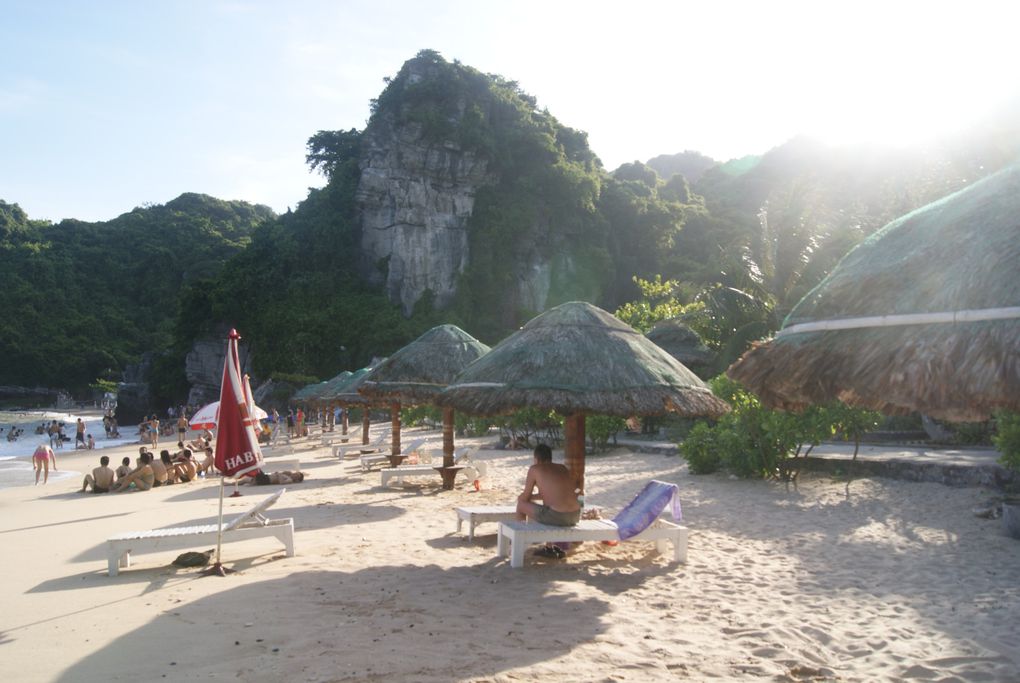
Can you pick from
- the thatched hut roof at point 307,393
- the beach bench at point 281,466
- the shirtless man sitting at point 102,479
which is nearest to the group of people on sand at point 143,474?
the shirtless man sitting at point 102,479

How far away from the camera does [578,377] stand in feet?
20.9

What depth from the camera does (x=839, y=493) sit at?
1000 cm

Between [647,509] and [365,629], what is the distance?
9.10ft

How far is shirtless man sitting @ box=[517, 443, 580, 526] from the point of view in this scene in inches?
242

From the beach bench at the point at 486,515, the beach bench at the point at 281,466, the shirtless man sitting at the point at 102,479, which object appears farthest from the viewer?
the beach bench at the point at 281,466

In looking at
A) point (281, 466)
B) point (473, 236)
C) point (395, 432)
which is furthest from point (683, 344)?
point (473, 236)

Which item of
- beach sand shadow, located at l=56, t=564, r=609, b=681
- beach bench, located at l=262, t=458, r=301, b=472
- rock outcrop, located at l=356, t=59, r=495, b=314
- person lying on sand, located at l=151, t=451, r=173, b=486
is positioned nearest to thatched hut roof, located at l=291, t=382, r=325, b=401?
beach bench, located at l=262, t=458, r=301, b=472

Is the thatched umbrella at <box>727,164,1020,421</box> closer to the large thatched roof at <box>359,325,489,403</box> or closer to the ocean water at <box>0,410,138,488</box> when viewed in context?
the large thatched roof at <box>359,325,489,403</box>

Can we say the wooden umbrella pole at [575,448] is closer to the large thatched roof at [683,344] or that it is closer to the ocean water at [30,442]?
the large thatched roof at [683,344]

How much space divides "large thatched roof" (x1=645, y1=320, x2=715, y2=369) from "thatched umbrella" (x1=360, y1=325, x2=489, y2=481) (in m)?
8.77

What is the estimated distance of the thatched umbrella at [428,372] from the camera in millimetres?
11617

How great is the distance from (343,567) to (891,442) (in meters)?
14.2

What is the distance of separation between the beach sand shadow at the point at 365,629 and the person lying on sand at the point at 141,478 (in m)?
9.32

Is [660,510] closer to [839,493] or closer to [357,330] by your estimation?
[839,493]
